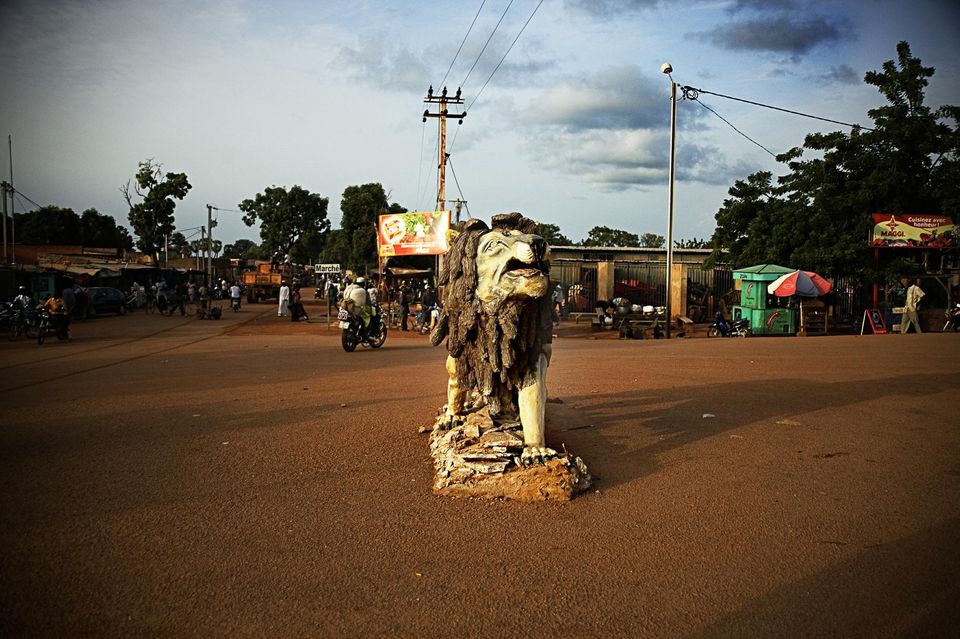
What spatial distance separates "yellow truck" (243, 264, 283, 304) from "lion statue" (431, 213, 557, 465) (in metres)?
40.9

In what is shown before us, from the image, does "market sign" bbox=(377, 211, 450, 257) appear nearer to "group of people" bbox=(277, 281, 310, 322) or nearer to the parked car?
"group of people" bbox=(277, 281, 310, 322)

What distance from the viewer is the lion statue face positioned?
4.53 metres

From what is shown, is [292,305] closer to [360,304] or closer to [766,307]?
[360,304]

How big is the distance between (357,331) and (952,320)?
59.8 ft

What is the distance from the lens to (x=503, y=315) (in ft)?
15.6

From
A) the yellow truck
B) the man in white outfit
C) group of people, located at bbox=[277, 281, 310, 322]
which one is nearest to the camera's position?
group of people, located at bbox=[277, 281, 310, 322]

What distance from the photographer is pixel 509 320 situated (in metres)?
4.75

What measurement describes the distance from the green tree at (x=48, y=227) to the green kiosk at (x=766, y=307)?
49.3 meters

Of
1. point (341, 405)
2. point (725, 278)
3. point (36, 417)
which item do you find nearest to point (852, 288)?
point (725, 278)

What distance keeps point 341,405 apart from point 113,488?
3.26 m

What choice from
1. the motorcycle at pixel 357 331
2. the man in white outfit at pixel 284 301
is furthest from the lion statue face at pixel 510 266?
the man in white outfit at pixel 284 301

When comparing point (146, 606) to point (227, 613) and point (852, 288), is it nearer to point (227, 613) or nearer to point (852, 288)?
point (227, 613)

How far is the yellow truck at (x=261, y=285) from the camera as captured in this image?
145ft

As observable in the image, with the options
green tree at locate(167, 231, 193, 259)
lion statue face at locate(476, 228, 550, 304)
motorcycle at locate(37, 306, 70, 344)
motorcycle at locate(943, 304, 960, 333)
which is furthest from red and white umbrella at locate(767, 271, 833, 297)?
green tree at locate(167, 231, 193, 259)
